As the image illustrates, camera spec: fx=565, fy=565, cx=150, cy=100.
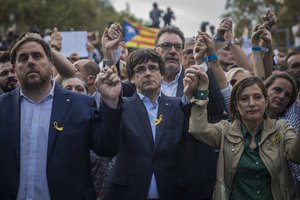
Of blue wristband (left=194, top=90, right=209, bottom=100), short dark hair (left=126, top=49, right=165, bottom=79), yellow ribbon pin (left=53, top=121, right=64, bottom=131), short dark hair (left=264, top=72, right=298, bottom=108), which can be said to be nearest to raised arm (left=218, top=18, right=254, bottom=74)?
short dark hair (left=264, top=72, right=298, bottom=108)

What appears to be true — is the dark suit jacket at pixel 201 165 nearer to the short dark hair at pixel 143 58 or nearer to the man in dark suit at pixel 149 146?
the man in dark suit at pixel 149 146

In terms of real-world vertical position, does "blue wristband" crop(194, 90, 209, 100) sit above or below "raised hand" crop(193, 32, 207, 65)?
below

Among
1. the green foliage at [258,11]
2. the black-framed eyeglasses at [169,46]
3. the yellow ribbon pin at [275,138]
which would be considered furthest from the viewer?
the green foliage at [258,11]

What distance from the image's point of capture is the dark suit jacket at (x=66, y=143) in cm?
423

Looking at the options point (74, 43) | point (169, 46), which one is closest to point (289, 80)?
point (169, 46)

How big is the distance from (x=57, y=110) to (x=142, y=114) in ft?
2.66

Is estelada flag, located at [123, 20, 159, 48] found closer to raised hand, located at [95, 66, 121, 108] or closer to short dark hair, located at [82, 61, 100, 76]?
short dark hair, located at [82, 61, 100, 76]

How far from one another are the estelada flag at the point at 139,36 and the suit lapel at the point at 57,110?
7446 mm

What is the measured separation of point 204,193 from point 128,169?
725mm

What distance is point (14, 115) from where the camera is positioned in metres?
4.36

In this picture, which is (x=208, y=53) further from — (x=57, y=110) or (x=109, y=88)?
(x=57, y=110)

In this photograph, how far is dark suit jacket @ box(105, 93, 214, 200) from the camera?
15.4ft

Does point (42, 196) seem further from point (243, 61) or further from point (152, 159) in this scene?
point (243, 61)

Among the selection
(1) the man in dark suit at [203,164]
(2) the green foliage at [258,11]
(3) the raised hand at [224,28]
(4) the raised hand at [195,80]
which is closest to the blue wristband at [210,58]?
(1) the man in dark suit at [203,164]
